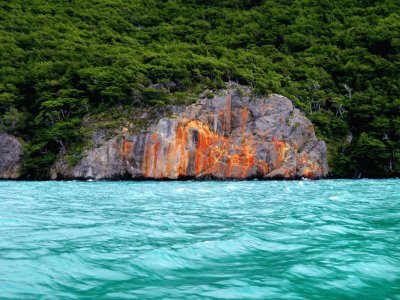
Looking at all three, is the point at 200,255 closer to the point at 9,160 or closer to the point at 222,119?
the point at 222,119

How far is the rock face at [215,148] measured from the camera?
32.6m

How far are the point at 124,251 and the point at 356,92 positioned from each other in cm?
4271

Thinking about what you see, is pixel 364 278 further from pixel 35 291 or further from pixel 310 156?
pixel 310 156

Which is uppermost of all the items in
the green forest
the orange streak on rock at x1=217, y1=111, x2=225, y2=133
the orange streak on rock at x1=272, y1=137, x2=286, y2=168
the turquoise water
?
the green forest

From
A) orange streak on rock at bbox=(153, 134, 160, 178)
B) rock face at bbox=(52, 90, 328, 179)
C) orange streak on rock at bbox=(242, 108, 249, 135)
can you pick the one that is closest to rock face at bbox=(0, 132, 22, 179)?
rock face at bbox=(52, 90, 328, 179)

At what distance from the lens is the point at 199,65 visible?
3991 centimetres

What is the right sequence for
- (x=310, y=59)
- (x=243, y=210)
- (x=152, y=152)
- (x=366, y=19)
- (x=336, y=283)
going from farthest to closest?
(x=366, y=19) < (x=310, y=59) < (x=152, y=152) < (x=243, y=210) < (x=336, y=283)

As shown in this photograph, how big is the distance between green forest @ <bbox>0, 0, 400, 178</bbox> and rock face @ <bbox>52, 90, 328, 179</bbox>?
231 cm

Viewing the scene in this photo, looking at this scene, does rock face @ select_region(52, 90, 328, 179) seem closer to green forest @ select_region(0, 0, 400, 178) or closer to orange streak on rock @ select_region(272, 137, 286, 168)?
orange streak on rock @ select_region(272, 137, 286, 168)

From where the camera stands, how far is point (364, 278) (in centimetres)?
496

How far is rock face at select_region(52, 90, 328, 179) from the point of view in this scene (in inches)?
1283

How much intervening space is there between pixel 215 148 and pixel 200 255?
27813 mm

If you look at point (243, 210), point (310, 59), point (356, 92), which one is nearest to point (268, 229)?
point (243, 210)

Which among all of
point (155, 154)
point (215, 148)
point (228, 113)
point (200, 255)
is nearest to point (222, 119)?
point (228, 113)
